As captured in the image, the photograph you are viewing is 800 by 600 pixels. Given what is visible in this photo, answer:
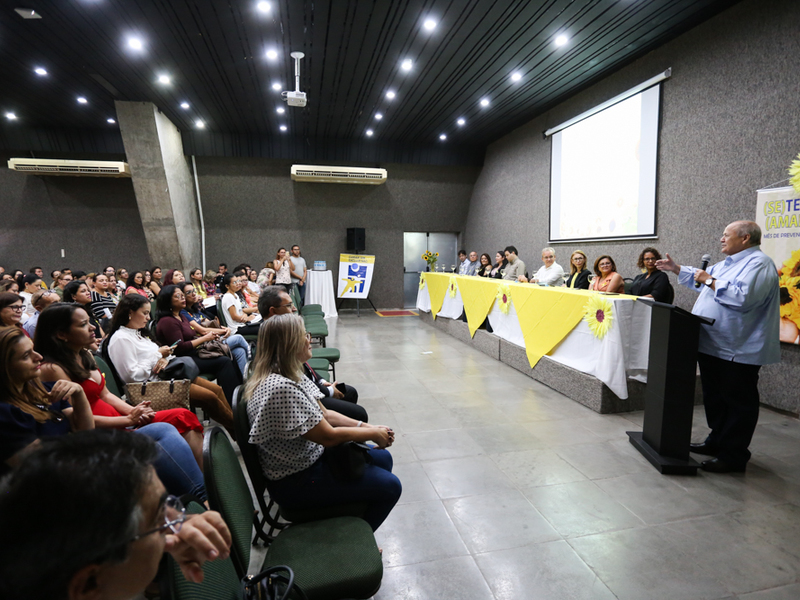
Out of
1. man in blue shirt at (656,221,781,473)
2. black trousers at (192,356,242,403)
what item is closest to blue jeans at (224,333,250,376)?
black trousers at (192,356,242,403)

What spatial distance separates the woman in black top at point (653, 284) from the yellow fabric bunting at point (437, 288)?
3331 millimetres

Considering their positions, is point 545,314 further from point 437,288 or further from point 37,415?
point 37,415

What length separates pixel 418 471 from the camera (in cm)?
252

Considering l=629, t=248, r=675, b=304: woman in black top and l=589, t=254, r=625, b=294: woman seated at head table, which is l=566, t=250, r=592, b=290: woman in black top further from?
l=629, t=248, r=675, b=304: woman in black top

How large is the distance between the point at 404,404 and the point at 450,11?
3.89 m

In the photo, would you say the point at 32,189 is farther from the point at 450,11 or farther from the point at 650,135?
the point at 650,135

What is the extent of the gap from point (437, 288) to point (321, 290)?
2691 millimetres

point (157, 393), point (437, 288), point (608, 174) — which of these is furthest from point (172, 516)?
point (437, 288)

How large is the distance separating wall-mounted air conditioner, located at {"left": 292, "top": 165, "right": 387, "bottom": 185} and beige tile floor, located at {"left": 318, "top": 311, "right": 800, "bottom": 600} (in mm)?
6535

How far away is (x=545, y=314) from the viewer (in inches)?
165

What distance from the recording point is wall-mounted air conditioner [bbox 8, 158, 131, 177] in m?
7.96

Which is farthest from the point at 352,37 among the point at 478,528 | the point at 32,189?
the point at 32,189

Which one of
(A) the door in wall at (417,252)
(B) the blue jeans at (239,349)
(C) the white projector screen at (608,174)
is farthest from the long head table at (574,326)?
(A) the door in wall at (417,252)

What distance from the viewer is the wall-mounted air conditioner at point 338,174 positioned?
8.82 m
